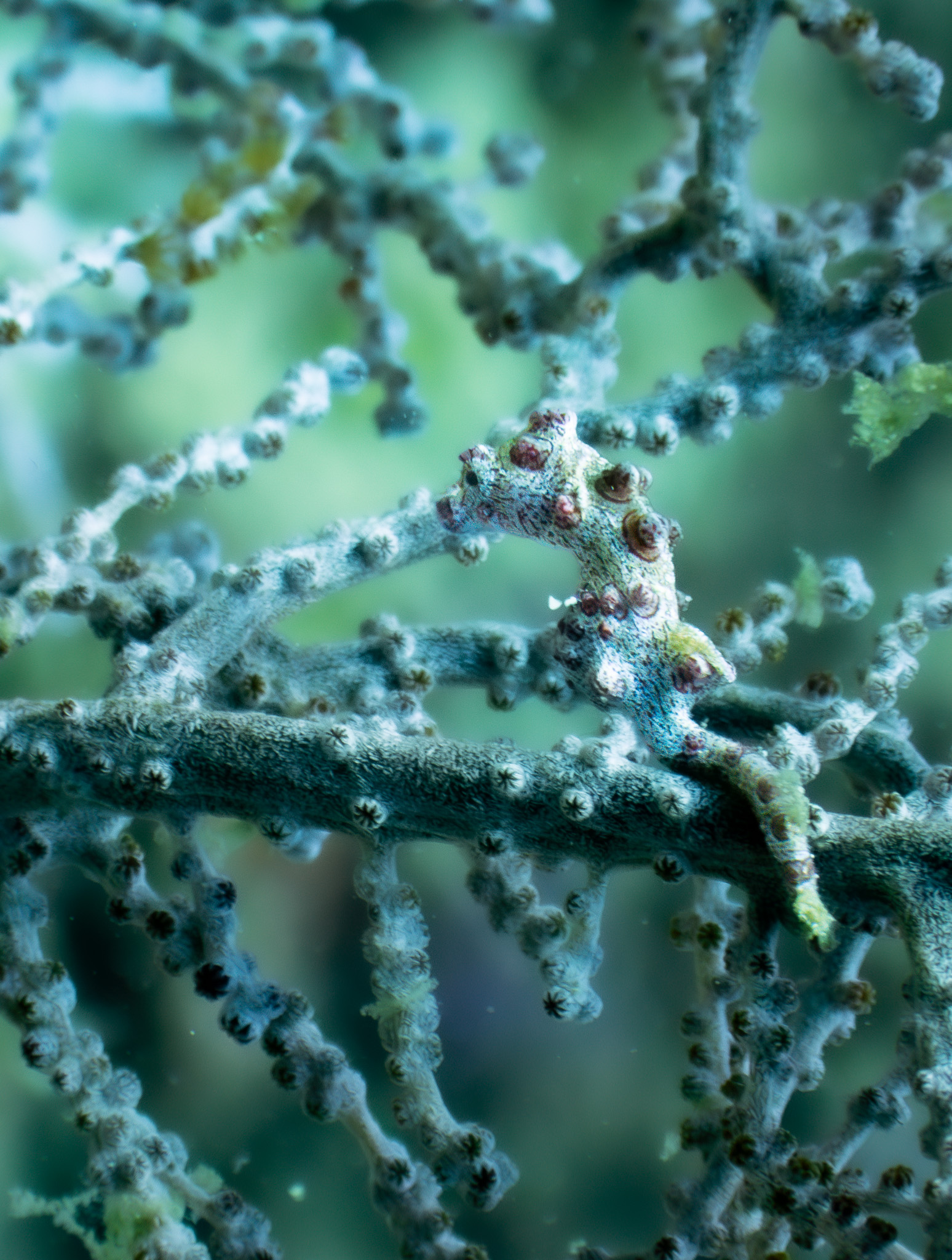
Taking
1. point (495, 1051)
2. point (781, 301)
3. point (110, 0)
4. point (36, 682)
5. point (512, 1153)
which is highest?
point (110, 0)

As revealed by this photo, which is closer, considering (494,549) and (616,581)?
(616,581)

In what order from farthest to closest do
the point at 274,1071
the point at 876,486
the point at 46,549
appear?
the point at 876,486 < the point at 46,549 < the point at 274,1071

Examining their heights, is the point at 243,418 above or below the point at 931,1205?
above

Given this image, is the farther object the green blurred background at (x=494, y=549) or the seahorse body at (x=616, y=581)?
the green blurred background at (x=494, y=549)

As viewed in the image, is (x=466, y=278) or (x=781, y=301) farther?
(x=466, y=278)

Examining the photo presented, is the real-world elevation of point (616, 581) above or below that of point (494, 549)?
below

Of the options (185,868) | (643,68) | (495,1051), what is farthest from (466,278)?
(495,1051)

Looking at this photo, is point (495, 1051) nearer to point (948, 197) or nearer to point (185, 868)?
point (185, 868)

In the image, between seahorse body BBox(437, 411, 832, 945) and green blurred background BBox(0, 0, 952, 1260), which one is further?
green blurred background BBox(0, 0, 952, 1260)
